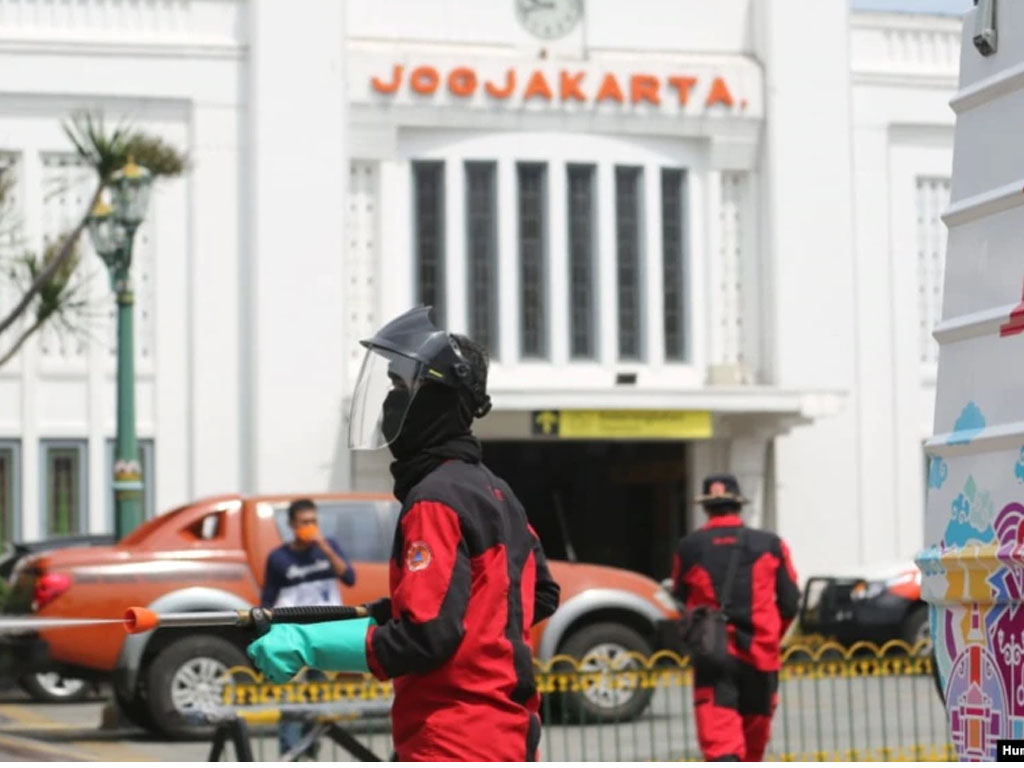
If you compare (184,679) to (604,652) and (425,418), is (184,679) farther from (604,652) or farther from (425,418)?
(425,418)

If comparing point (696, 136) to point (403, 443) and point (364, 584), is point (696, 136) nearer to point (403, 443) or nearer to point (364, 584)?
point (364, 584)

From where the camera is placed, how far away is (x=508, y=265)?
28500 millimetres

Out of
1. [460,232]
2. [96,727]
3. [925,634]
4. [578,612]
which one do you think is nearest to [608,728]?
[578,612]

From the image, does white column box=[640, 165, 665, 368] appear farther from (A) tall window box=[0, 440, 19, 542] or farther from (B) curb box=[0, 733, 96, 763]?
(B) curb box=[0, 733, 96, 763]

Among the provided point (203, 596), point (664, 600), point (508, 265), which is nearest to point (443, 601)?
point (203, 596)

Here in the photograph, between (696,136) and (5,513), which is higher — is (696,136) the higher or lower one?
the higher one

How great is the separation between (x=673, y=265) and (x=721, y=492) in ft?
63.3

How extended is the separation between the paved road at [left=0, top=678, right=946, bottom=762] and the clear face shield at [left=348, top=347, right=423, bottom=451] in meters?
6.79

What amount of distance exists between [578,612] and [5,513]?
45.1ft

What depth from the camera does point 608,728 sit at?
14969 mm

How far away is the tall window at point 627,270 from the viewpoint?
29234 millimetres

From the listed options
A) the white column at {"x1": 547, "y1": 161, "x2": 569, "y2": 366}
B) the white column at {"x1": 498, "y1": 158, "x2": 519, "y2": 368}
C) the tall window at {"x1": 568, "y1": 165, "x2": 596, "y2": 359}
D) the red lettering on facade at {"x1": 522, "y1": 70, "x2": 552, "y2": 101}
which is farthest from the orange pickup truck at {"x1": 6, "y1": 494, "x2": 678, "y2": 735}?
the red lettering on facade at {"x1": 522, "y1": 70, "x2": 552, "y2": 101}

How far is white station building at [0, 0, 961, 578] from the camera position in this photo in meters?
27.7

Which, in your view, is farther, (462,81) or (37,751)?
(462,81)
